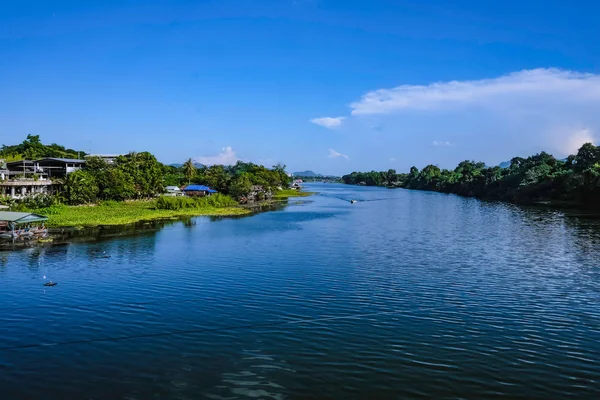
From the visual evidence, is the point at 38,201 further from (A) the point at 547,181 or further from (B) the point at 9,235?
(A) the point at 547,181

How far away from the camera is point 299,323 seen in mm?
18906

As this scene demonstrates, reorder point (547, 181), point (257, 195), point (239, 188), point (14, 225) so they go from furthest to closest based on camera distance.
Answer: point (257, 195) < point (547, 181) < point (239, 188) < point (14, 225)

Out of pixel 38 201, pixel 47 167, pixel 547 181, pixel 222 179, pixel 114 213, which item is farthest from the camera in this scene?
pixel 222 179

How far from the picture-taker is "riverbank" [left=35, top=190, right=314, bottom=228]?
52.2 m

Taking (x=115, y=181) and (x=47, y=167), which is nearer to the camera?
(x=115, y=181)

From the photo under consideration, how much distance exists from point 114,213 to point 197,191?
36962mm

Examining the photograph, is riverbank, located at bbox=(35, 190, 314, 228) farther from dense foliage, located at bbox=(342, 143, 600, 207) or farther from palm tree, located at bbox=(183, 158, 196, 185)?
dense foliage, located at bbox=(342, 143, 600, 207)

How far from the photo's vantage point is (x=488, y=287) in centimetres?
2484

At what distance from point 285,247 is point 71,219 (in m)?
30.5

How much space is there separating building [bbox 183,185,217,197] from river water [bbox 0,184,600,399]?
189ft

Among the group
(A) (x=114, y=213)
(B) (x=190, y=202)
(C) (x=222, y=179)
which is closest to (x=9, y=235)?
(A) (x=114, y=213)

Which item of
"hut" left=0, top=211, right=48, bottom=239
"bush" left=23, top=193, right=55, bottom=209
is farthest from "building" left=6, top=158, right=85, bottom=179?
"hut" left=0, top=211, right=48, bottom=239

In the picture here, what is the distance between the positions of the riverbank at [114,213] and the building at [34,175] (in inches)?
432

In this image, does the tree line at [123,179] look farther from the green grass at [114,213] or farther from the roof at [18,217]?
the roof at [18,217]
